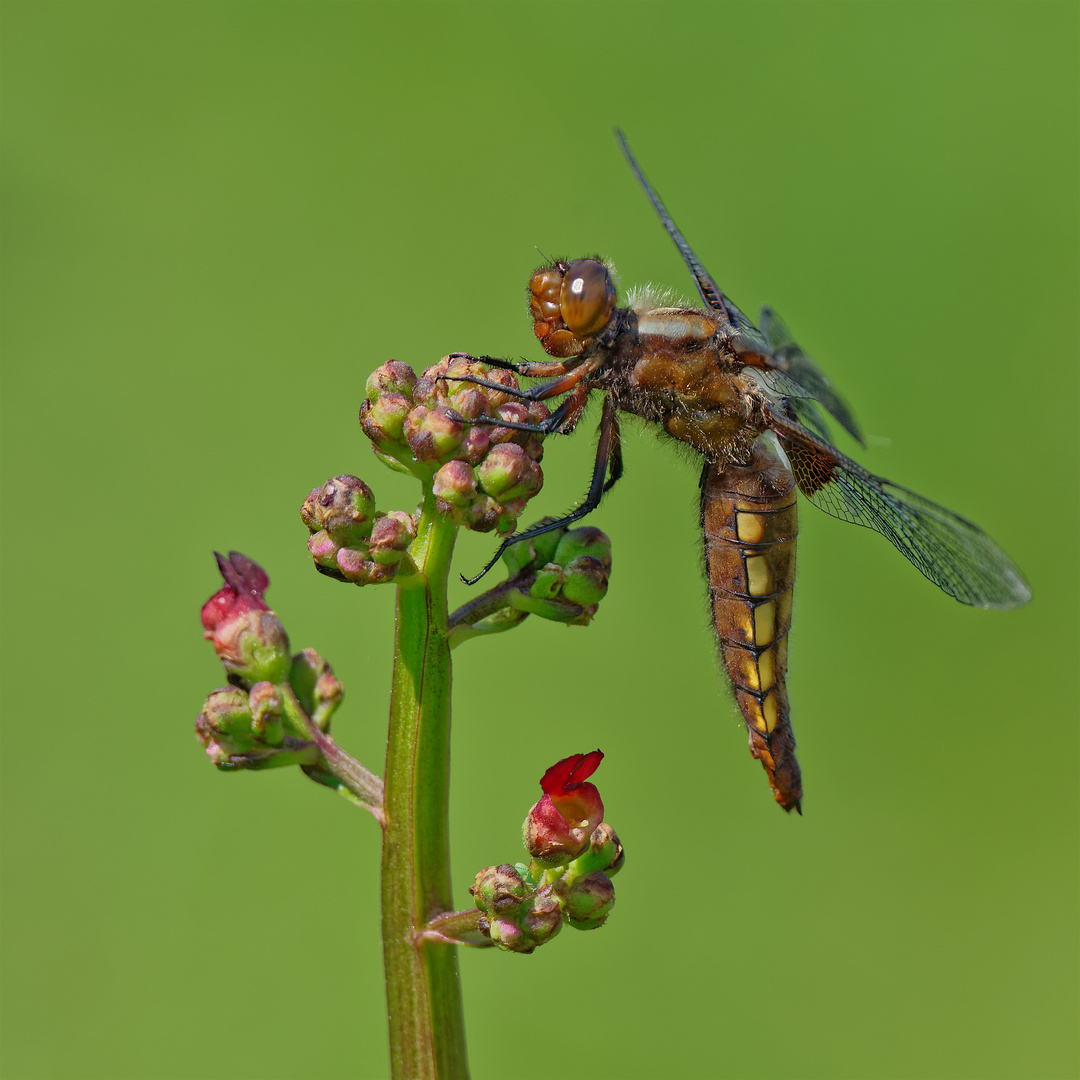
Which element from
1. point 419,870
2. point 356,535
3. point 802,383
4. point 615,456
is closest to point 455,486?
point 356,535

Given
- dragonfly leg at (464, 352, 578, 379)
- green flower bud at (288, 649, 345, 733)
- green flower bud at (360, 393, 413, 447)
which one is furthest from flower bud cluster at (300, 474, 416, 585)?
dragonfly leg at (464, 352, 578, 379)

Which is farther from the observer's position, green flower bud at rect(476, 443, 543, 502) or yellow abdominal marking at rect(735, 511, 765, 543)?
yellow abdominal marking at rect(735, 511, 765, 543)

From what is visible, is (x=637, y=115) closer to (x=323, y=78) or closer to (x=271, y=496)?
(x=323, y=78)

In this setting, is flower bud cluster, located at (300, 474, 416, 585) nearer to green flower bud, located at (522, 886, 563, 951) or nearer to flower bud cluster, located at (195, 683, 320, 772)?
flower bud cluster, located at (195, 683, 320, 772)

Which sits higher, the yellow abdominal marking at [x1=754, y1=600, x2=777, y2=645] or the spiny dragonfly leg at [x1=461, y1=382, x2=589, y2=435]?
the spiny dragonfly leg at [x1=461, y1=382, x2=589, y2=435]

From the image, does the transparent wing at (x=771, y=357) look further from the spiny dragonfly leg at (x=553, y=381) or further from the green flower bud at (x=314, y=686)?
Answer: the green flower bud at (x=314, y=686)

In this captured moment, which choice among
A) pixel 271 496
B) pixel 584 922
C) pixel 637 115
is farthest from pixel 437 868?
pixel 637 115

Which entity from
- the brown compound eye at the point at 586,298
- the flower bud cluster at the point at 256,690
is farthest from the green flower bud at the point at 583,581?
the brown compound eye at the point at 586,298
